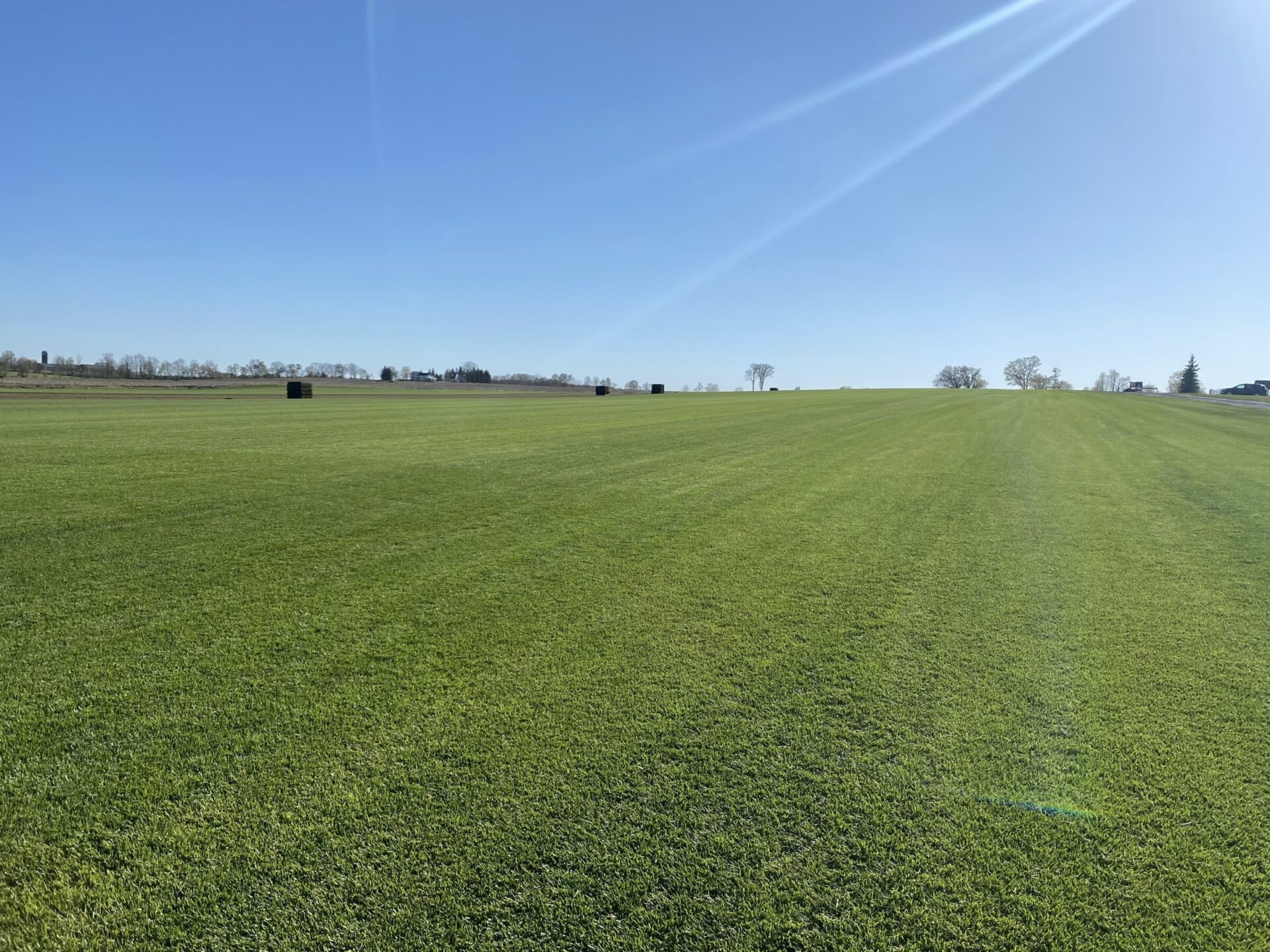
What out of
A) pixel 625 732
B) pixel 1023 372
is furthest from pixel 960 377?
pixel 625 732

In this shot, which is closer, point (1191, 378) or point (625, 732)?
point (625, 732)

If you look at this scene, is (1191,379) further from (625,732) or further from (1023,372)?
(625,732)

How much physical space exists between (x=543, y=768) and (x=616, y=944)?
0.82 meters

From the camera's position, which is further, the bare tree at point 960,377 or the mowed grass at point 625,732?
the bare tree at point 960,377

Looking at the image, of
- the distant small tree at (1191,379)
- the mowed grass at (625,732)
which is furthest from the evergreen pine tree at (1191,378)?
the mowed grass at (625,732)

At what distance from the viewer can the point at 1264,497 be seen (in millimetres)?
8523

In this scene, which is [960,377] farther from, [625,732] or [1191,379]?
[625,732]

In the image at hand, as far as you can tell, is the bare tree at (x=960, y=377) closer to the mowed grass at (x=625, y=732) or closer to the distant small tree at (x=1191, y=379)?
the distant small tree at (x=1191, y=379)

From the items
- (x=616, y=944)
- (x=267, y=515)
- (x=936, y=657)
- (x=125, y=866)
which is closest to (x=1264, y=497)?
(x=936, y=657)

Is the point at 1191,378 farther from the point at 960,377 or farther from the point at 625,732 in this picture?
the point at 625,732

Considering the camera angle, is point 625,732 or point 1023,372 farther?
point 1023,372

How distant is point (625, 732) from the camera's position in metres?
2.74

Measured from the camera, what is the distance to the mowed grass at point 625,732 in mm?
1871

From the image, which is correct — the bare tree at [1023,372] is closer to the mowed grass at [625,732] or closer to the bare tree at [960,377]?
the bare tree at [960,377]
